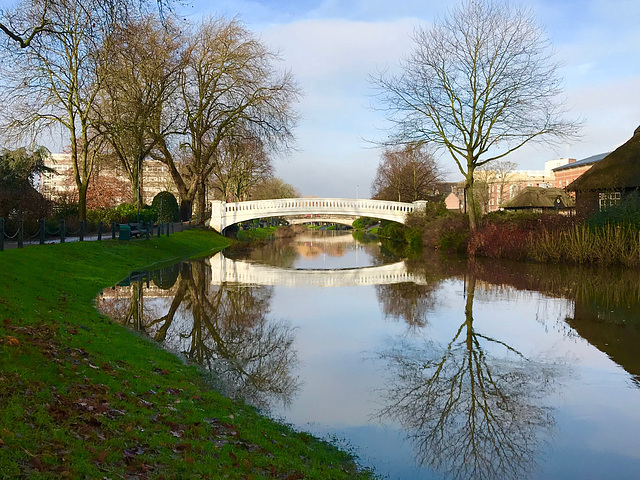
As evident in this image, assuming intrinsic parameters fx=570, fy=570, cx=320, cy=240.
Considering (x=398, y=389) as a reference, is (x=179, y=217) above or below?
above

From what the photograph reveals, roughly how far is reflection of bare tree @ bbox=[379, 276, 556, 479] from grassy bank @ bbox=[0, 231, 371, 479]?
116cm

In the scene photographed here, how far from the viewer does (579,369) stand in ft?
26.8

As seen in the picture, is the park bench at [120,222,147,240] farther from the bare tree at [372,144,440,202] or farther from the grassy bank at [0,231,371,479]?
the bare tree at [372,144,440,202]

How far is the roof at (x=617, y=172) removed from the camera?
27906mm

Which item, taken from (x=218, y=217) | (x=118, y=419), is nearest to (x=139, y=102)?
(x=218, y=217)

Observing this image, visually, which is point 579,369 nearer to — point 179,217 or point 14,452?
point 14,452

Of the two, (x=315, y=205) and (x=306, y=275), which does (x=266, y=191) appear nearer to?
(x=315, y=205)

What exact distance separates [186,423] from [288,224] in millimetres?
101426

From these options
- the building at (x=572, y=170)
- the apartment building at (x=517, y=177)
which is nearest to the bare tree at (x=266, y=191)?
the apartment building at (x=517, y=177)

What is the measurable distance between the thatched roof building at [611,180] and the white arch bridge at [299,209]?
13.2 meters

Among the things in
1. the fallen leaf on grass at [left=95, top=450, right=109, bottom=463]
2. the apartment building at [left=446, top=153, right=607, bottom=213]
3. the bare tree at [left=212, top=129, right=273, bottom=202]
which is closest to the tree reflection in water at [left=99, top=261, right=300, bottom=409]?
the fallen leaf on grass at [left=95, top=450, right=109, bottom=463]

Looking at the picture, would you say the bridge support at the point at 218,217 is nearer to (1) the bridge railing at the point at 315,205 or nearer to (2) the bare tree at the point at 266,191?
(1) the bridge railing at the point at 315,205

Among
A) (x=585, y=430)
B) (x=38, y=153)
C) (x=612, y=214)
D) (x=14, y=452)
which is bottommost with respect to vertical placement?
(x=585, y=430)

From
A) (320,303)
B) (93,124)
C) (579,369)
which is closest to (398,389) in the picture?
(579,369)
